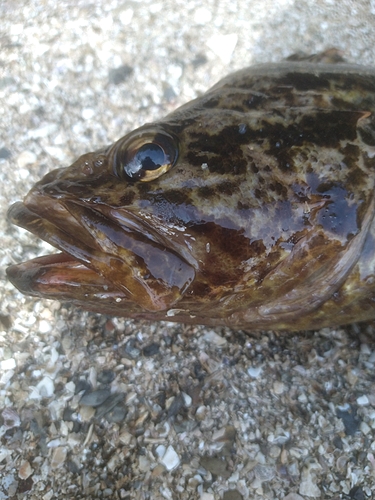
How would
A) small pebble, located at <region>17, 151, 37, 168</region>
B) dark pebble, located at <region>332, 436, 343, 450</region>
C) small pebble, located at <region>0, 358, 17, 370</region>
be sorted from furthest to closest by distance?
small pebble, located at <region>17, 151, 37, 168</region> → small pebble, located at <region>0, 358, 17, 370</region> → dark pebble, located at <region>332, 436, 343, 450</region>

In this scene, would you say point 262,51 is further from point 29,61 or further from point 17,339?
point 17,339

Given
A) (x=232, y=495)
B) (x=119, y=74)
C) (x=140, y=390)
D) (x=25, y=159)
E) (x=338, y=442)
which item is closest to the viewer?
(x=232, y=495)

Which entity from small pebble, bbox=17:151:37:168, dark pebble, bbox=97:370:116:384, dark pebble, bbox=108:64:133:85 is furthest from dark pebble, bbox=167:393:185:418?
dark pebble, bbox=108:64:133:85

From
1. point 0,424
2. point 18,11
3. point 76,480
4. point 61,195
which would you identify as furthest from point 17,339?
point 18,11

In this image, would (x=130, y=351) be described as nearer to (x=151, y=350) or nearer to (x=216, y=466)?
(x=151, y=350)

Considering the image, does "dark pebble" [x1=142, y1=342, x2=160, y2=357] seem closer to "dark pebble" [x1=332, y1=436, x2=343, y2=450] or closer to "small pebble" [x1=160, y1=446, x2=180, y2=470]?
"small pebble" [x1=160, y1=446, x2=180, y2=470]

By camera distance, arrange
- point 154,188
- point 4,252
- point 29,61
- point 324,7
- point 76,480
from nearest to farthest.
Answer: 1. point 154,188
2. point 76,480
3. point 4,252
4. point 29,61
5. point 324,7

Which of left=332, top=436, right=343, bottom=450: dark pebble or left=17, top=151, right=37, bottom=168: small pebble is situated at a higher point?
left=17, top=151, right=37, bottom=168: small pebble

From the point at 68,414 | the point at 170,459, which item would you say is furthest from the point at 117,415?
the point at 170,459
